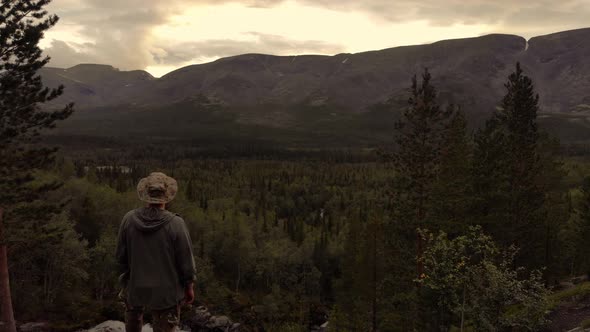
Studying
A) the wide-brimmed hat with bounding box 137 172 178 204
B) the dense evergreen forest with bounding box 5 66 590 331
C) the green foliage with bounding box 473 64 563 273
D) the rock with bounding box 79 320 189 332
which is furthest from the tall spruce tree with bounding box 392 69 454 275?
the wide-brimmed hat with bounding box 137 172 178 204

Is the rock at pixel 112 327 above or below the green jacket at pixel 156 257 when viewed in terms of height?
below

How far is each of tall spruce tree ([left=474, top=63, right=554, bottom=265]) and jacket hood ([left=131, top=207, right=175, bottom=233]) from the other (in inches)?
1198

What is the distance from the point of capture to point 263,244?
82.6 meters

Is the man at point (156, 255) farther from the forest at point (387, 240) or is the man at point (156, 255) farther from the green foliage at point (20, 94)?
the green foliage at point (20, 94)

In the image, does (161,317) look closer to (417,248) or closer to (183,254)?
(183,254)

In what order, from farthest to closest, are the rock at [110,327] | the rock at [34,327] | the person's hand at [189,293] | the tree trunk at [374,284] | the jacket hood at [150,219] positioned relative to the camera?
the tree trunk at [374,284]
the rock at [110,327]
the rock at [34,327]
the person's hand at [189,293]
the jacket hood at [150,219]

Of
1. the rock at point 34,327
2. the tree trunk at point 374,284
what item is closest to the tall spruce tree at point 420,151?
the tree trunk at point 374,284

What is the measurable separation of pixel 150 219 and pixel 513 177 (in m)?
37.4

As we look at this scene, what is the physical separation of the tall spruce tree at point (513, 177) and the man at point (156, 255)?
30.2 m

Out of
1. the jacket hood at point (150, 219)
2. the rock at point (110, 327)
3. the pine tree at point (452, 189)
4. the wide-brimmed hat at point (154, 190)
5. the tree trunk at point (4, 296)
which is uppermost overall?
the wide-brimmed hat at point (154, 190)

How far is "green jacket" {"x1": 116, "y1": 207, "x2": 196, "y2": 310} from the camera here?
6.07 m

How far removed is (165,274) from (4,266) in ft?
69.8

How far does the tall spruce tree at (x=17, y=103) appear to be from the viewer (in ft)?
73.3

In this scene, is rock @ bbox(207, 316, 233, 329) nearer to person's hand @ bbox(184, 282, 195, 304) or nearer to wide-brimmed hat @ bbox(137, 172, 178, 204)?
person's hand @ bbox(184, 282, 195, 304)
